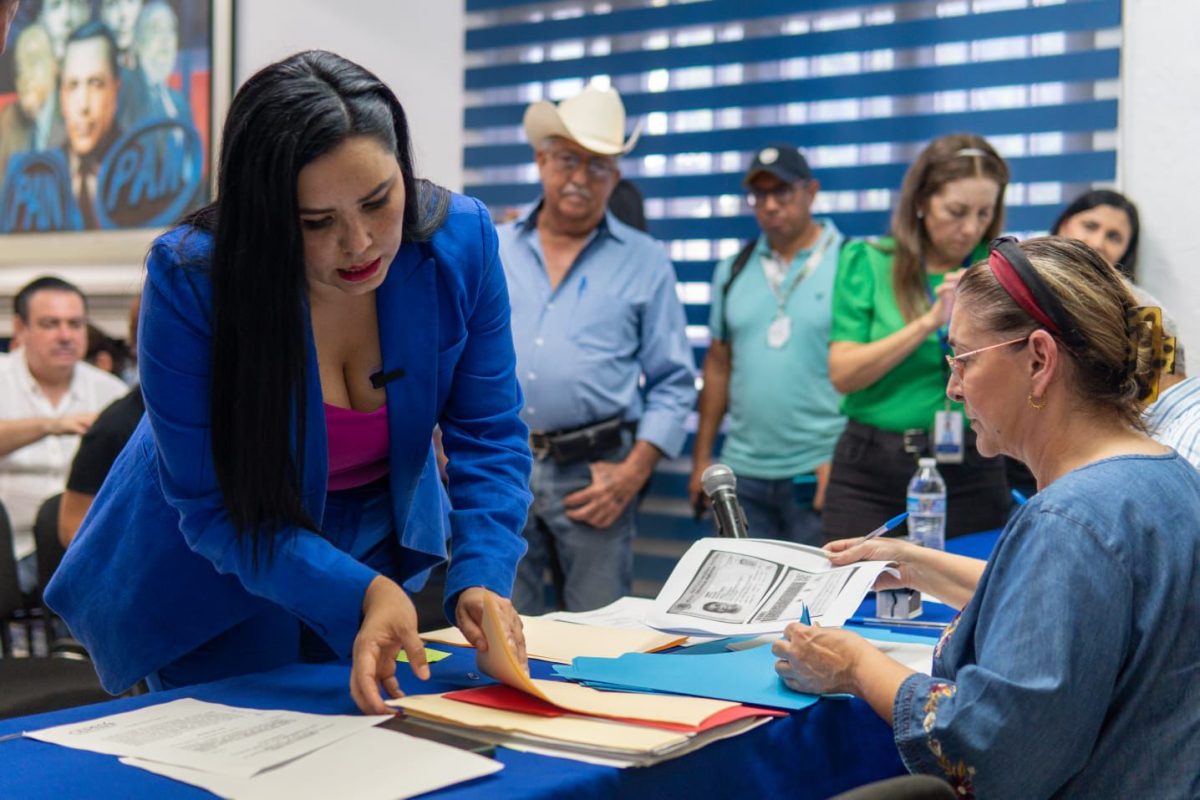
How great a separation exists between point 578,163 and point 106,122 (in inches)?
108

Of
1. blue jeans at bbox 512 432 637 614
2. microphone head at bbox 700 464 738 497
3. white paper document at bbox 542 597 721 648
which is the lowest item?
blue jeans at bbox 512 432 637 614

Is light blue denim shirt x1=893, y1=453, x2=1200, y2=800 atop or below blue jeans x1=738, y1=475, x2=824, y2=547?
atop

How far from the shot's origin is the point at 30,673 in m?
3.00

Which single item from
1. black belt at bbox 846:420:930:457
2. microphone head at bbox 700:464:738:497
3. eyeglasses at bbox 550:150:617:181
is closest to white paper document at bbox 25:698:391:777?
microphone head at bbox 700:464:738:497

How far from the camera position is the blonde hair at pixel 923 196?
3225 millimetres

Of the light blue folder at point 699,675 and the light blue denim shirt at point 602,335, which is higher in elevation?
the light blue denim shirt at point 602,335

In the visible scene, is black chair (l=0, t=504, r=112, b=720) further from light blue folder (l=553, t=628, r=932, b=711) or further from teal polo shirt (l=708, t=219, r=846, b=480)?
teal polo shirt (l=708, t=219, r=846, b=480)

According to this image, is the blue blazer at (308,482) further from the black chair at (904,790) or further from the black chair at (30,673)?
the black chair at (30,673)

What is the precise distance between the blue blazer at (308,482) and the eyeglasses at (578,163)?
6.47 ft

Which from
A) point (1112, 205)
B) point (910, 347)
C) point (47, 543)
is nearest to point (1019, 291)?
point (910, 347)

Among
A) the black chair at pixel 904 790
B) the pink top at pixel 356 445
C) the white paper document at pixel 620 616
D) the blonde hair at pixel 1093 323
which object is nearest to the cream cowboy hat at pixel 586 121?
the white paper document at pixel 620 616

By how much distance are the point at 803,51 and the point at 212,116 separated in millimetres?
2448

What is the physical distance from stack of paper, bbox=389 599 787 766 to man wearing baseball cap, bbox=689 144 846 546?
2.32m

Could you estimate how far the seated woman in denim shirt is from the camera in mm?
1271
